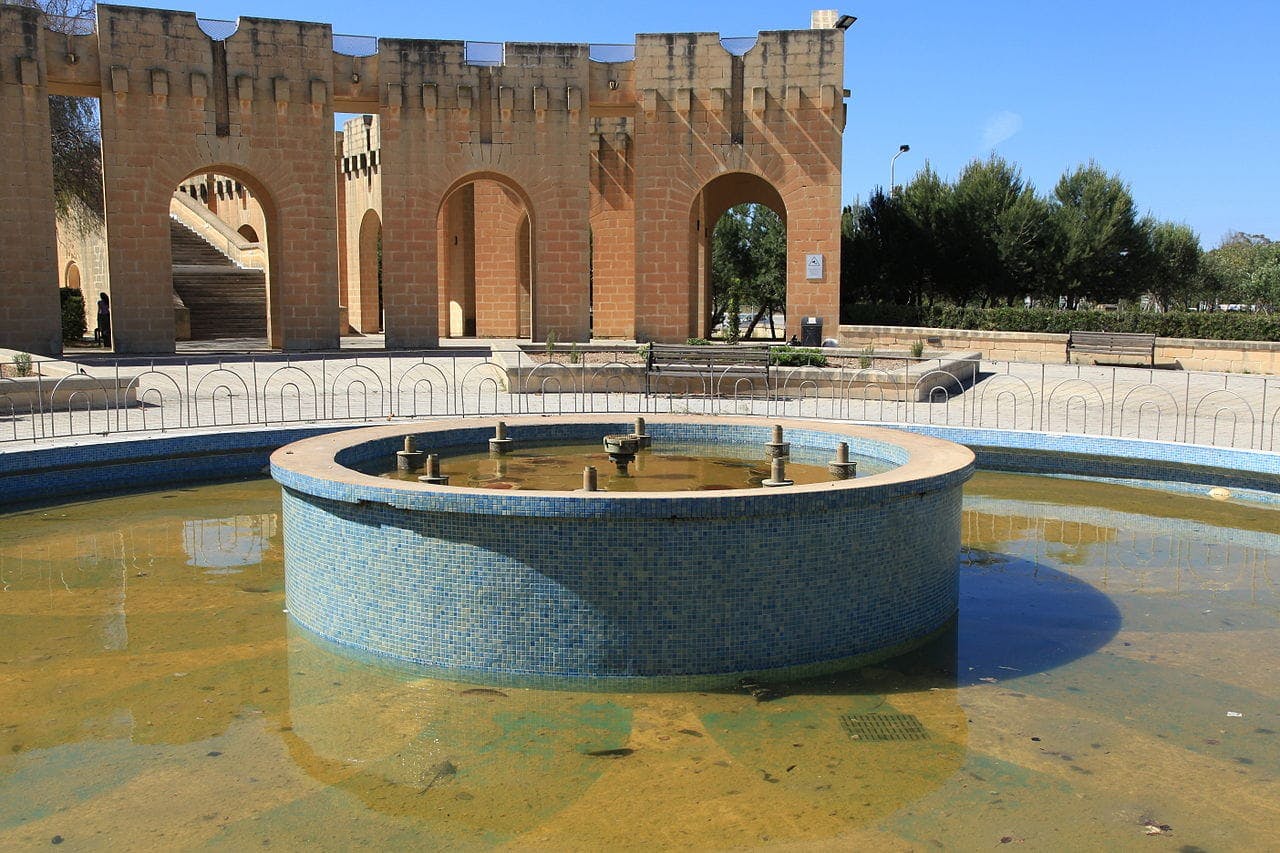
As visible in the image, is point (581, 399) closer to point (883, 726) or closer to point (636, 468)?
point (636, 468)

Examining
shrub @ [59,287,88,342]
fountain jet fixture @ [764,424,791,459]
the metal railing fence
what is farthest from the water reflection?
shrub @ [59,287,88,342]

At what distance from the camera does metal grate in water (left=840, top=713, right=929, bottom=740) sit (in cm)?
563

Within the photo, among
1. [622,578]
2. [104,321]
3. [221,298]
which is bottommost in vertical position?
[622,578]

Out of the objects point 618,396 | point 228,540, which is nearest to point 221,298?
point 618,396

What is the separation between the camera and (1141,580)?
845cm

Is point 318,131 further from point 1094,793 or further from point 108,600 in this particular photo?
point 1094,793

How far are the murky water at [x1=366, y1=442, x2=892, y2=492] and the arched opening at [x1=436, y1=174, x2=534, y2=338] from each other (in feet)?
68.4

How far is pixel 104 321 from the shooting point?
2745 cm

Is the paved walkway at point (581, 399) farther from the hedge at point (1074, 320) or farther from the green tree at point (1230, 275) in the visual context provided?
the green tree at point (1230, 275)

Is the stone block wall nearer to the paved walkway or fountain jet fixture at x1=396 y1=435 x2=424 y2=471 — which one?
the paved walkway

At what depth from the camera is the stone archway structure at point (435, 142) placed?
904 inches

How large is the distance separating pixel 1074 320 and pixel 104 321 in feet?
76.0

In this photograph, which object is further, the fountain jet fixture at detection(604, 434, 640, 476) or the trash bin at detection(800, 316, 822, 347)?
the trash bin at detection(800, 316, 822, 347)

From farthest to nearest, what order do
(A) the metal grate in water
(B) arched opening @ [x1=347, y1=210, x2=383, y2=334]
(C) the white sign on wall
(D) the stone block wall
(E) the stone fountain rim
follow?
(B) arched opening @ [x1=347, y1=210, x2=383, y2=334] < (C) the white sign on wall < (D) the stone block wall < (E) the stone fountain rim < (A) the metal grate in water
